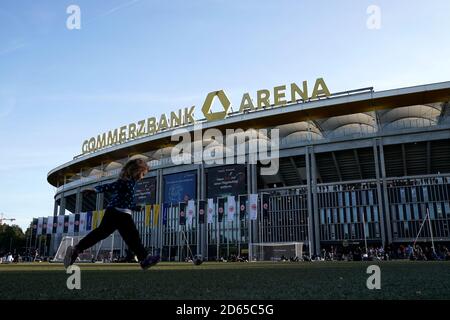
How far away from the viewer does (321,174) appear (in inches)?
2335

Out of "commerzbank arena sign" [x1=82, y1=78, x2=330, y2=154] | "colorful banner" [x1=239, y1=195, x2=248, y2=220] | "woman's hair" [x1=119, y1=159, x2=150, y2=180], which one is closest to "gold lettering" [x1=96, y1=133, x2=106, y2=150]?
"commerzbank arena sign" [x1=82, y1=78, x2=330, y2=154]

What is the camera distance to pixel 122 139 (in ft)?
210

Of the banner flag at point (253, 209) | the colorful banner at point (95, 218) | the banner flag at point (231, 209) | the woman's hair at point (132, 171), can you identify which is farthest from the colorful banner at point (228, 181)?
the woman's hair at point (132, 171)

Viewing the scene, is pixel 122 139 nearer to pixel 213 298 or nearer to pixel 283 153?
pixel 283 153

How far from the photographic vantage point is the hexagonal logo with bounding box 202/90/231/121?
5466 cm

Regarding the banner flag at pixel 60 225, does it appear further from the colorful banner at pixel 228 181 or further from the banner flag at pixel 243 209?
the banner flag at pixel 243 209

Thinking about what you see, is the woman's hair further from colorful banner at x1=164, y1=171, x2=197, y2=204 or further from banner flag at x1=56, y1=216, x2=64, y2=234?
banner flag at x1=56, y1=216, x2=64, y2=234

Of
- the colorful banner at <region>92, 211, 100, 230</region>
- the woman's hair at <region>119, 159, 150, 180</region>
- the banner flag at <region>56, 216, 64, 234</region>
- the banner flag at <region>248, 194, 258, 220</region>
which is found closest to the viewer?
the woman's hair at <region>119, 159, 150, 180</region>

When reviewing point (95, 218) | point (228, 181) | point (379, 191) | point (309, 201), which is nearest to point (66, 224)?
point (95, 218)

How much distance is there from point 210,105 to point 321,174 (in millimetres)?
18852

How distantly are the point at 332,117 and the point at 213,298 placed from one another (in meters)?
51.7

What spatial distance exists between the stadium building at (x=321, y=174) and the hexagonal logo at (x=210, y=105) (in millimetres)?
188

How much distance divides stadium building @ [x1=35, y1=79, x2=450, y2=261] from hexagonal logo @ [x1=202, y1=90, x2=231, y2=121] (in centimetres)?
19

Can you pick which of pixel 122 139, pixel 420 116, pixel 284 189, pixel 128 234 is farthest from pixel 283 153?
pixel 128 234
